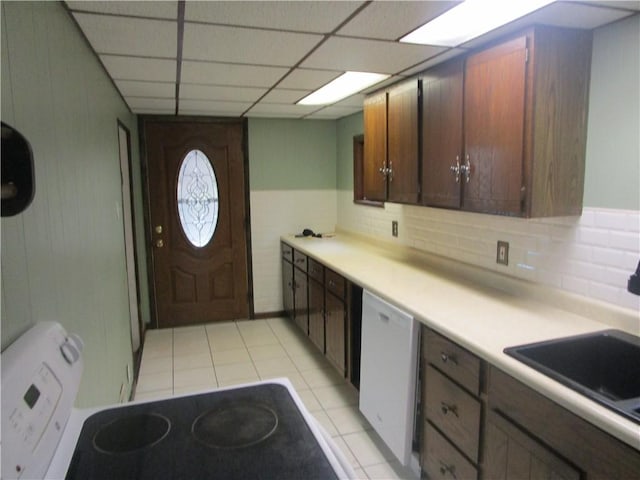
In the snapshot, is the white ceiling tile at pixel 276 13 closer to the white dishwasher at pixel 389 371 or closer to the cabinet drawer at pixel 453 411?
the white dishwasher at pixel 389 371

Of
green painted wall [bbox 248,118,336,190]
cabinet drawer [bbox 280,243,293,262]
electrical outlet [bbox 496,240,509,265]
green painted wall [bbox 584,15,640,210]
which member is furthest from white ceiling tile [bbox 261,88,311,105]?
green painted wall [bbox 584,15,640,210]

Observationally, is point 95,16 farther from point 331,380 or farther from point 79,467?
point 331,380

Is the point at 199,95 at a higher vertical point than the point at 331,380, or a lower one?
higher

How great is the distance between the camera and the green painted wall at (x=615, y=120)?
1.78 meters

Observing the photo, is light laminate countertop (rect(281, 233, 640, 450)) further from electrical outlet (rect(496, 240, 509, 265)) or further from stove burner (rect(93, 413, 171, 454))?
stove burner (rect(93, 413, 171, 454))

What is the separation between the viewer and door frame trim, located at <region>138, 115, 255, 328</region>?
439cm

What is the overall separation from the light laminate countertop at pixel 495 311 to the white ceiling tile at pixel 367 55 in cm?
126

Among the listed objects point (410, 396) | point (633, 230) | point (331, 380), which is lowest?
point (331, 380)

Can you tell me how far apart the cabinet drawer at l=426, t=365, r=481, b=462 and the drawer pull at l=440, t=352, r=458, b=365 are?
8cm

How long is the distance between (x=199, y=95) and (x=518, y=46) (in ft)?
7.54

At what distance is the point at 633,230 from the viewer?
1804 mm

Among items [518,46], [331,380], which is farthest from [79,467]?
[331,380]

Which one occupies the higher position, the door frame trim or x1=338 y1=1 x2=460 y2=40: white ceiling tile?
x1=338 y1=1 x2=460 y2=40: white ceiling tile

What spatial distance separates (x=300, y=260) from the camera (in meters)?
4.22
